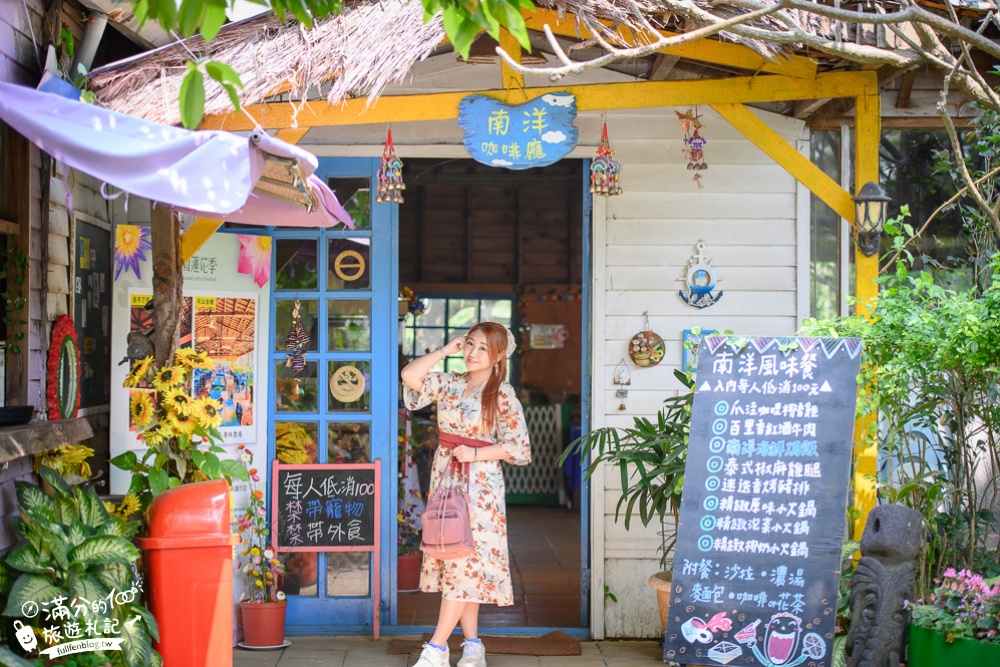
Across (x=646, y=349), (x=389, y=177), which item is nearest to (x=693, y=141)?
(x=646, y=349)

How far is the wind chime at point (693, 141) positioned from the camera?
219 inches

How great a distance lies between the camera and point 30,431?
3.74m

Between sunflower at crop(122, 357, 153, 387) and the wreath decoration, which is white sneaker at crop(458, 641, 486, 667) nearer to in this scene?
sunflower at crop(122, 357, 153, 387)

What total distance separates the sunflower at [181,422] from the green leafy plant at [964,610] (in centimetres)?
303

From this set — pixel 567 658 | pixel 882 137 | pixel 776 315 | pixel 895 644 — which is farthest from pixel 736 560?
pixel 882 137

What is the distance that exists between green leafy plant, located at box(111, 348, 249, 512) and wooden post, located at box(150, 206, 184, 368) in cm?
14

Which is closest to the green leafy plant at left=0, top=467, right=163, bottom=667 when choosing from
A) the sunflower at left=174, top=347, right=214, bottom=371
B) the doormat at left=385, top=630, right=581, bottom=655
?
the sunflower at left=174, top=347, right=214, bottom=371

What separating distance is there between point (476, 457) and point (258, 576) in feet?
4.61

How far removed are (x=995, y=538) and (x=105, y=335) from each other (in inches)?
198

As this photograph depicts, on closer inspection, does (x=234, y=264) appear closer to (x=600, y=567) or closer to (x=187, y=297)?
(x=187, y=297)

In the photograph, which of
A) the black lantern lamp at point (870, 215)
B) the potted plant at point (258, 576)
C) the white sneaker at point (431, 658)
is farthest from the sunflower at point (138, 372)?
the black lantern lamp at point (870, 215)

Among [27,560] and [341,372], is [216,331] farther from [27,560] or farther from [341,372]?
[27,560]

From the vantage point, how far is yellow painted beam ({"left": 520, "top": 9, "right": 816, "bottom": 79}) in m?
4.76

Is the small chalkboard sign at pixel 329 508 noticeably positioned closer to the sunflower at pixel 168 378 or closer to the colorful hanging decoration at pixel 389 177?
the sunflower at pixel 168 378
